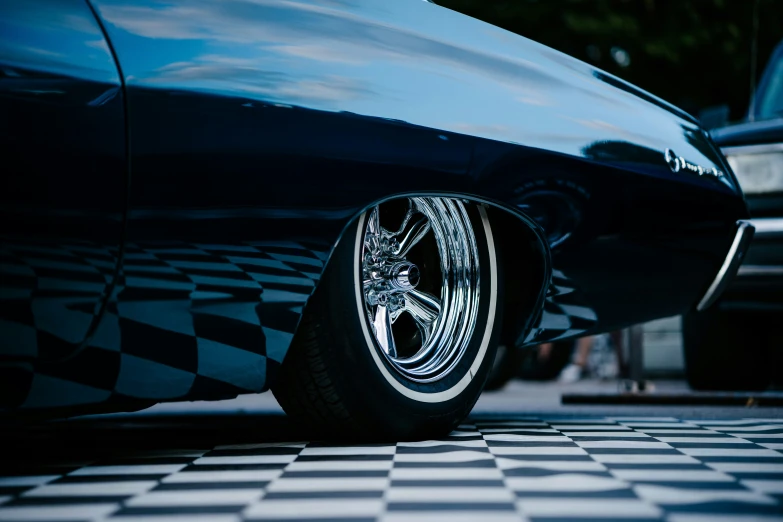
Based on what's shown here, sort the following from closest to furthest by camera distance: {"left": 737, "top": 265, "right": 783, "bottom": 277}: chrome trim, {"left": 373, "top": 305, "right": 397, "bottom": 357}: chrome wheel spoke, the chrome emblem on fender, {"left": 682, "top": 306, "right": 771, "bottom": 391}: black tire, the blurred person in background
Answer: {"left": 373, "top": 305, "right": 397, "bottom": 357}: chrome wheel spoke
the chrome emblem on fender
{"left": 737, "top": 265, "right": 783, "bottom": 277}: chrome trim
{"left": 682, "top": 306, "right": 771, "bottom": 391}: black tire
the blurred person in background

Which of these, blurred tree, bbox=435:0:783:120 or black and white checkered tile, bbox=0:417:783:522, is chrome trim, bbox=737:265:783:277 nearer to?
black and white checkered tile, bbox=0:417:783:522

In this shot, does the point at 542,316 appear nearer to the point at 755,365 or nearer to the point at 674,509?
the point at 674,509

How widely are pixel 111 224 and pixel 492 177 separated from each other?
1.12m

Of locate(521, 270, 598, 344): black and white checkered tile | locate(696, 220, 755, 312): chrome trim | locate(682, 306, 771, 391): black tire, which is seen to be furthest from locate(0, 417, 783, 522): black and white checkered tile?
locate(682, 306, 771, 391): black tire

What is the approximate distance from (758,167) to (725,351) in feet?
3.79

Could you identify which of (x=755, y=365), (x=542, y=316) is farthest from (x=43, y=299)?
(x=755, y=365)

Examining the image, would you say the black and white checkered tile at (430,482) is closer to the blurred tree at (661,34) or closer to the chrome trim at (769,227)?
the chrome trim at (769,227)

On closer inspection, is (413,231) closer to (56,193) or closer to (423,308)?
(423,308)

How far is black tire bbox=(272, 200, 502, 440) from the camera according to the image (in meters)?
2.89

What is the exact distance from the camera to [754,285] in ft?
17.1

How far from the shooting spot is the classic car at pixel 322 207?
2.41 m

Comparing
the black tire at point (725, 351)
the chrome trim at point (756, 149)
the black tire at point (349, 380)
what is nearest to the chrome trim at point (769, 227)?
the chrome trim at point (756, 149)

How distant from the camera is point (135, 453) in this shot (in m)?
3.05

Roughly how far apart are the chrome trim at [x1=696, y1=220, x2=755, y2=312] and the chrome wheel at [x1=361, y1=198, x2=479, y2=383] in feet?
3.13
